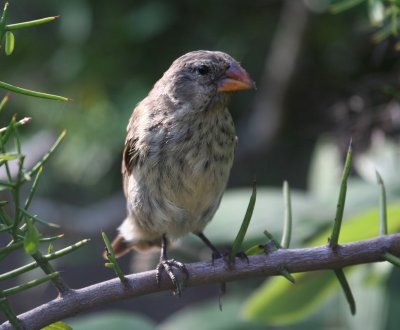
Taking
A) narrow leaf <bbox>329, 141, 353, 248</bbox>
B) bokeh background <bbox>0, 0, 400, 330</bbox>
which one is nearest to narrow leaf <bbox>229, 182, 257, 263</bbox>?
narrow leaf <bbox>329, 141, 353, 248</bbox>

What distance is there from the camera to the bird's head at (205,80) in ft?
9.56

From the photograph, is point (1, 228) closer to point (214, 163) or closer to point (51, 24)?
point (214, 163)

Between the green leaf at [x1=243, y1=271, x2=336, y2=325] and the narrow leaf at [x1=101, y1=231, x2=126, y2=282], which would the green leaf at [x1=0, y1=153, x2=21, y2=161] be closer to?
the narrow leaf at [x1=101, y1=231, x2=126, y2=282]

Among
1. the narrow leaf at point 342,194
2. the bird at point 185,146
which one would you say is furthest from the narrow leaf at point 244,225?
the bird at point 185,146

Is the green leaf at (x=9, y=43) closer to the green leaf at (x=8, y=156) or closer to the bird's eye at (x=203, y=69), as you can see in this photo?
the green leaf at (x=8, y=156)

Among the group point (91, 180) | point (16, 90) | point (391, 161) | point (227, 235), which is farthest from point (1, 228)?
point (91, 180)

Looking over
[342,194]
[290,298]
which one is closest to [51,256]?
[342,194]

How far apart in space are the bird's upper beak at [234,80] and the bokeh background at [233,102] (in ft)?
2.00

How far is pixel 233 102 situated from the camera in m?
4.70

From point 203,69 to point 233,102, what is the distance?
1.66 metres

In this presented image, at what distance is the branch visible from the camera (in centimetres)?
142

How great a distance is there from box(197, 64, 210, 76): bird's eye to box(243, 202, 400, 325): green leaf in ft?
2.85

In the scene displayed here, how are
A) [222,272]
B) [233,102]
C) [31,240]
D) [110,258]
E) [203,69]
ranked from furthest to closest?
[233,102] < [203,69] < [222,272] < [110,258] < [31,240]

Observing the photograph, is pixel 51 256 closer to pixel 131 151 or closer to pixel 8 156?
pixel 8 156
